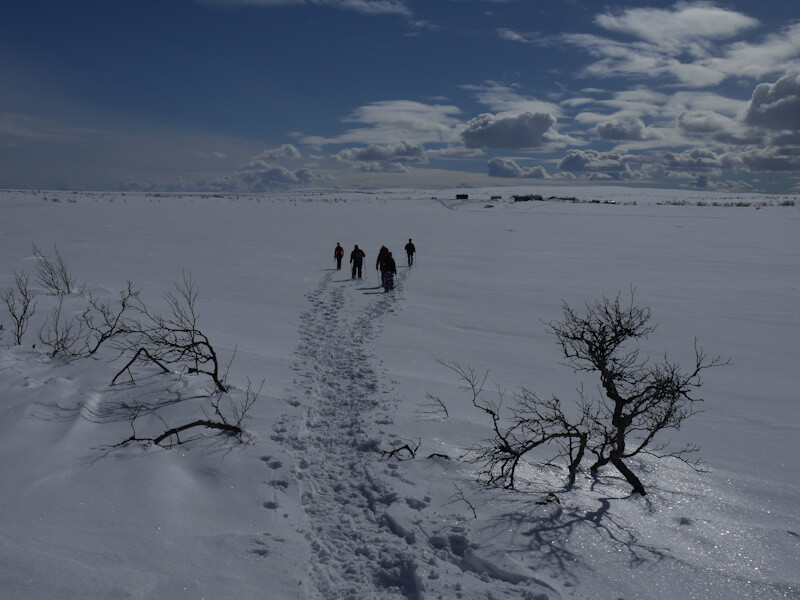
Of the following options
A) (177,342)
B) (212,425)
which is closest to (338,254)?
(177,342)

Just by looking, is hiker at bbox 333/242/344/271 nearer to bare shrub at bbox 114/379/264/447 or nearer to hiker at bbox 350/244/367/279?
hiker at bbox 350/244/367/279

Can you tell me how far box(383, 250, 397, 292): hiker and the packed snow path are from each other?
4.74 meters

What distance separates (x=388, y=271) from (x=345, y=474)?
1038cm

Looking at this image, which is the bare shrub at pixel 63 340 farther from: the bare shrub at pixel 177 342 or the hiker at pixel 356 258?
the hiker at pixel 356 258

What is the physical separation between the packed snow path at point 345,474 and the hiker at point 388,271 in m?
4.74

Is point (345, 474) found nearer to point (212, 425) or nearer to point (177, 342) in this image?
point (212, 425)

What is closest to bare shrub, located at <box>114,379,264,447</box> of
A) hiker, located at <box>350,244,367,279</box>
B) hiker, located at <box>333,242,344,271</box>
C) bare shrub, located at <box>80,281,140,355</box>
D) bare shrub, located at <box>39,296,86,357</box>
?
bare shrub, located at <box>80,281,140,355</box>

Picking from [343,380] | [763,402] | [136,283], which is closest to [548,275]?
[763,402]

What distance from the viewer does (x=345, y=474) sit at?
5.32 m

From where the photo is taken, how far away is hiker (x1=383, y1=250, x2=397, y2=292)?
1533cm

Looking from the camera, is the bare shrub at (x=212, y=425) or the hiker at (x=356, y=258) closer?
the bare shrub at (x=212, y=425)

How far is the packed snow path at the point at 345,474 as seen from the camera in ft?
12.8

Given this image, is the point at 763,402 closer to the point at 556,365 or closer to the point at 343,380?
the point at 556,365

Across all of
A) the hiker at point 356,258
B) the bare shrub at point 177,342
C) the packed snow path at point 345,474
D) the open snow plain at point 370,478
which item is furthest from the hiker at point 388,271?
the bare shrub at point 177,342
